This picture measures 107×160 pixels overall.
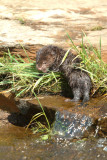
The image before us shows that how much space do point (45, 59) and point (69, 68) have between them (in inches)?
19.1

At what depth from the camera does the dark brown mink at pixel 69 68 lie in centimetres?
511

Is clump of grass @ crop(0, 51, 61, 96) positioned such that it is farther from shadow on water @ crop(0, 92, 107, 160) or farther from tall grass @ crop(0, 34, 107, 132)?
shadow on water @ crop(0, 92, 107, 160)

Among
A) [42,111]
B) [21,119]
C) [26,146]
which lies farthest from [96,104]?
[21,119]

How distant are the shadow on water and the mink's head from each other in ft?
2.03

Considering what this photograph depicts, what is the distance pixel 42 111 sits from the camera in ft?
16.3

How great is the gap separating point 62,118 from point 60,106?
0.25m

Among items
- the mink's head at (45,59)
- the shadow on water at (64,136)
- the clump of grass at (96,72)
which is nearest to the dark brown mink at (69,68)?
the mink's head at (45,59)

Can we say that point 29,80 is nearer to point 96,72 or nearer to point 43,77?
point 43,77

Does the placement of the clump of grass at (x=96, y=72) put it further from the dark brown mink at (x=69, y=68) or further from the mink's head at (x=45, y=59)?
the mink's head at (x=45, y=59)

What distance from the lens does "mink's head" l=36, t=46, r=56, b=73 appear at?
17.5ft

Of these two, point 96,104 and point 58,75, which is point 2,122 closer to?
point 58,75

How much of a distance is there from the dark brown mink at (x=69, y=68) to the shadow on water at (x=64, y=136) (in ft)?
0.91

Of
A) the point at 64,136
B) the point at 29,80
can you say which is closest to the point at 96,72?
the point at 29,80

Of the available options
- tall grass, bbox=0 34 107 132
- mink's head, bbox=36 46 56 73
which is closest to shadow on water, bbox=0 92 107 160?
tall grass, bbox=0 34 107 132
